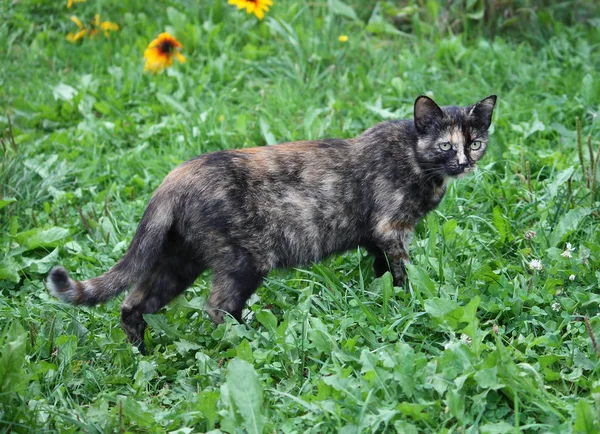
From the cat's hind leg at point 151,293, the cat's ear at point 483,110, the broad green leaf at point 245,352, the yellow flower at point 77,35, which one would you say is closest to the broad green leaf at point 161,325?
the cat's hind leg at point 151,293

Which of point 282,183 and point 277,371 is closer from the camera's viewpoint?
point 277,371

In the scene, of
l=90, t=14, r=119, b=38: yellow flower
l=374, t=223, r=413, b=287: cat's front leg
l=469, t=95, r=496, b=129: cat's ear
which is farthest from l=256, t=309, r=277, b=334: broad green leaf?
l=90, t=14, r=119, b=38: yellow flower

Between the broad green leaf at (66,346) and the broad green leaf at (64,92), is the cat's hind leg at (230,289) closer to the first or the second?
the broad green leaf at (66,346)

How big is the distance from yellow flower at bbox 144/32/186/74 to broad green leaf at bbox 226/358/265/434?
449 cm

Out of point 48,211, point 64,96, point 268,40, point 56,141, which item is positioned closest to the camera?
point 48,211

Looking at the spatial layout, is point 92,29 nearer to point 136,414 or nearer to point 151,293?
point 151,293

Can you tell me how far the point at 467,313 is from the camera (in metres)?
4.07

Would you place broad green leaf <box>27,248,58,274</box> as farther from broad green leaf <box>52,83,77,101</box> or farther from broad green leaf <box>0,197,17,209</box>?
broad green leaf <box>52,83,77,101</box>

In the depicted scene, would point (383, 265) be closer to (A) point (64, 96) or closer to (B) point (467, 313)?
(B) point (467, 313)

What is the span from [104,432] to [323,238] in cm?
179

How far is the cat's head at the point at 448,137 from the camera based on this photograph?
4.91 metres

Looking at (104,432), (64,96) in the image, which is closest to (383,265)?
(104,432)

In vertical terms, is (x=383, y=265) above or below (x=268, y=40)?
below

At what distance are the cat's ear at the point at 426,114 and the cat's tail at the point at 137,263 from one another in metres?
1.62
